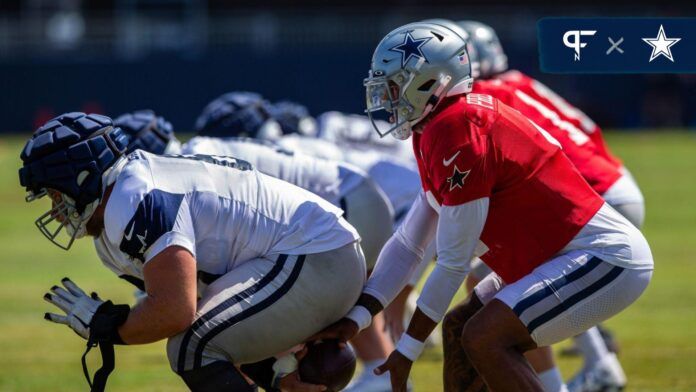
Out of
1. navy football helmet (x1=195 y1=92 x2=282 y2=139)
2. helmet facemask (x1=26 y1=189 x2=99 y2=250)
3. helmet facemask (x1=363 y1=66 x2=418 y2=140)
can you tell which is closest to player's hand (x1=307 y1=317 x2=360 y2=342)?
helmet facemask (x1=363 y1=66 x2=418 y2=140)

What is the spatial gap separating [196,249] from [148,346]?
16.1 feet

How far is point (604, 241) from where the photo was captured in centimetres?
523

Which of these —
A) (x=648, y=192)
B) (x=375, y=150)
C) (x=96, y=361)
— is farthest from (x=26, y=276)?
(x=648, y=192)

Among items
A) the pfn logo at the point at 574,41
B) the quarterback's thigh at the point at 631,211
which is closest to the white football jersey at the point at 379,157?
the quarterback's thigh at the point at 631,211

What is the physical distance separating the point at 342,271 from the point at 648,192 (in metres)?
16.2

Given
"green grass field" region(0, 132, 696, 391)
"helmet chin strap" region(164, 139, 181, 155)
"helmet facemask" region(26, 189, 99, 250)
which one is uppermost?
"helmet facemask" region(26, 189, 99, 250)

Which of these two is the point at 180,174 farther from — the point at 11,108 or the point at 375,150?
the point at 11,108

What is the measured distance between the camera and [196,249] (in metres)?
5.33

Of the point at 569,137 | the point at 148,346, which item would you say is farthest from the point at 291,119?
the point at 569,137

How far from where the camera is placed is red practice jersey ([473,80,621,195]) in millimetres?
7379

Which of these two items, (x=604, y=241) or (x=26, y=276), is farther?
(x=26, y=276)

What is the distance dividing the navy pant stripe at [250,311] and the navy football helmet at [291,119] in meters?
3.85

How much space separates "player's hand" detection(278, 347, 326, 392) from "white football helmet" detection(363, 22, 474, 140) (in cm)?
106

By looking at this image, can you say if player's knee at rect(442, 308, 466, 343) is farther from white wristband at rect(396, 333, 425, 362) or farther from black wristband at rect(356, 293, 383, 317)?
white wristband at rect(396, 333, 425, 362)
